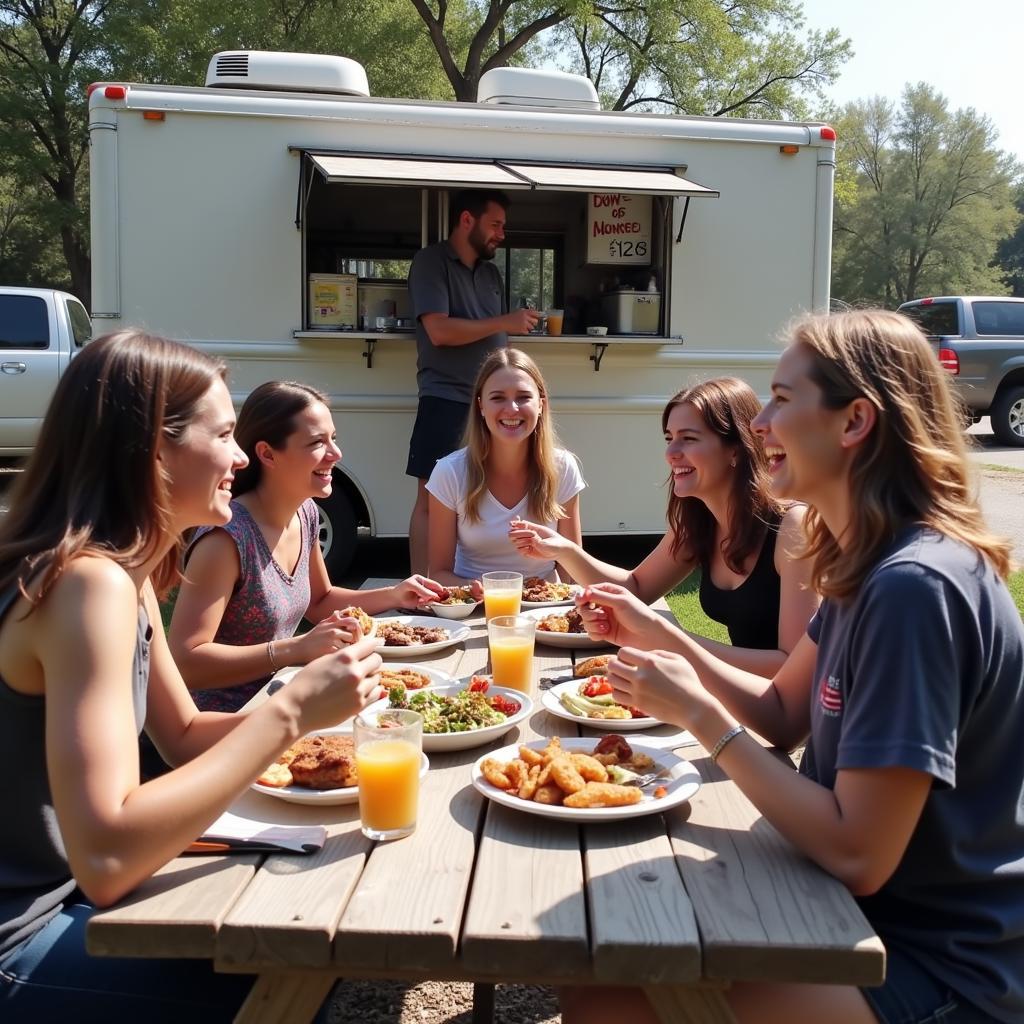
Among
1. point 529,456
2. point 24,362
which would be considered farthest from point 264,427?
point 24,362

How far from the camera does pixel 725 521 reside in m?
2.91

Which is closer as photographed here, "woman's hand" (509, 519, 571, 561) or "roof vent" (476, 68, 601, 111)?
"woman's hand" (509, 519, 571, 561)

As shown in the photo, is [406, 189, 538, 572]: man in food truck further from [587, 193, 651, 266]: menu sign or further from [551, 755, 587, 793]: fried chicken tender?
[551, 755, 587, 793]: fried chicken tender

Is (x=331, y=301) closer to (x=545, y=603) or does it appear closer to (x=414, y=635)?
(x=545, y=603)

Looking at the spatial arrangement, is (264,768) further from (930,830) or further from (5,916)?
(930,830)

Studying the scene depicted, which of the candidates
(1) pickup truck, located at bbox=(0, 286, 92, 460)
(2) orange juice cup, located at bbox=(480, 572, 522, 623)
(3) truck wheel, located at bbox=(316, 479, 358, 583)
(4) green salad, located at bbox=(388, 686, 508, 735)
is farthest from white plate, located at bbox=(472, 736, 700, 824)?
(1) pickup truck, located at bbox=(0, 286, 92, 460)

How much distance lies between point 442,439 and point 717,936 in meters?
4.52

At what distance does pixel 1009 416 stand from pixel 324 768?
14484mm

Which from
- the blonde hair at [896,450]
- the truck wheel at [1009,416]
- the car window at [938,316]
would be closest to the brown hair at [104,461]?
the blonde hair at [896,450]

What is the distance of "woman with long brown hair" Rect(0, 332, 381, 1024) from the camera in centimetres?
137

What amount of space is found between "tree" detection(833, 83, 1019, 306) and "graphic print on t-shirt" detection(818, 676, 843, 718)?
132 ft

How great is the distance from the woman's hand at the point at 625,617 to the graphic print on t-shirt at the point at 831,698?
0.55 m

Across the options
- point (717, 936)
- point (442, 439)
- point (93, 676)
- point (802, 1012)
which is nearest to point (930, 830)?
point (802, 1012)

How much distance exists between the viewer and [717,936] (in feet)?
4.15
